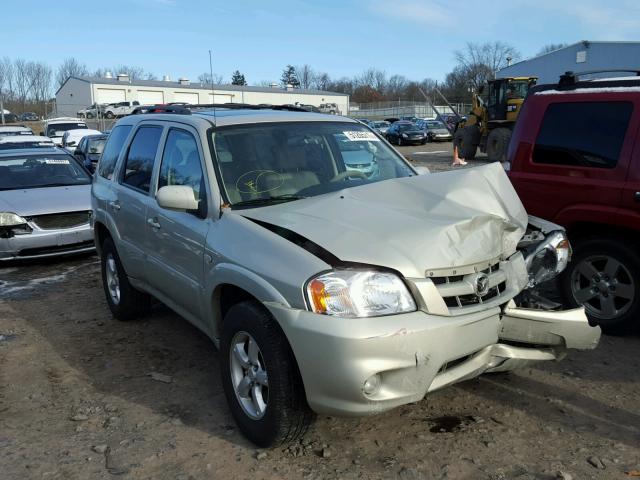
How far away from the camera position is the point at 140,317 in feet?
18.3

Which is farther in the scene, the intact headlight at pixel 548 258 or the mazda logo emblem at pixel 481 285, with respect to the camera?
the intact headlight at pixel 548 258

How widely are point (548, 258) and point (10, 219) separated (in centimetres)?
667

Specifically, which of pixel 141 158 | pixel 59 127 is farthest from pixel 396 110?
pixel 141 158

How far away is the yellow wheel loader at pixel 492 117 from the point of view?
2152 cm

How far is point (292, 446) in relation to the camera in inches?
128

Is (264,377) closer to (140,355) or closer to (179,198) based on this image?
(179,198)

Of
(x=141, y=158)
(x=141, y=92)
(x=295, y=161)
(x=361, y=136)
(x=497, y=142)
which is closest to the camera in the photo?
(x=295, y=161)

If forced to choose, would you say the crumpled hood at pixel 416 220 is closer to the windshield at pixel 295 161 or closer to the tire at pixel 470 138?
the windshield at pixel 295 161

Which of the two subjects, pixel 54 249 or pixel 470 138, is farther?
pixel 470 138

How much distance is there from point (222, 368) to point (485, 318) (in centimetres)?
155

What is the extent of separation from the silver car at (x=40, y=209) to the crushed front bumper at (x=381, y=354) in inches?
229

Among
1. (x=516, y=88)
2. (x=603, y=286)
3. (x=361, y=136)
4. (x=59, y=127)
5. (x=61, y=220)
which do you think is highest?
(x=516, y=88)

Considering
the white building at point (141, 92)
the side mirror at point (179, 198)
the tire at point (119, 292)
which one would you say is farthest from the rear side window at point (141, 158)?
the white building at point (141, 92)

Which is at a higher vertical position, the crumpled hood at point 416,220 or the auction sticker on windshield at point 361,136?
the auction sticker on windshield at point 361,136
